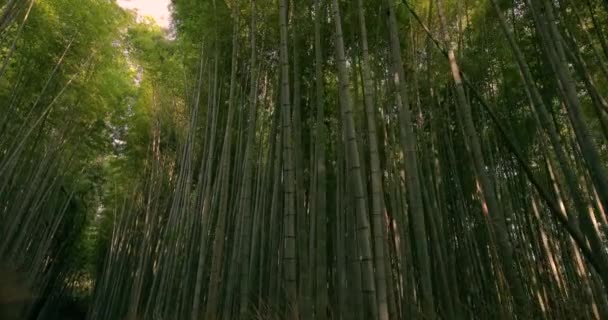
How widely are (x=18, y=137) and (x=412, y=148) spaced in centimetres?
497

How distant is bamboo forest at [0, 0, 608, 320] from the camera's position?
273 cm

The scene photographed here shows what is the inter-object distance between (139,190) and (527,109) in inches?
254

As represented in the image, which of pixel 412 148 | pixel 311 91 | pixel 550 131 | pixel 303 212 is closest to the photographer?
pixel 550 131

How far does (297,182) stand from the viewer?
3.76m

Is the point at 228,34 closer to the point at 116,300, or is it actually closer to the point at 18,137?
the point at 18,137

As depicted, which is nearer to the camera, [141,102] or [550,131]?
[550,131]

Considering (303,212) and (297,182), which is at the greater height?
(297,182)

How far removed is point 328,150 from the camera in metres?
5.65

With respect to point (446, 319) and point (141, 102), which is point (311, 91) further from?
point (141, 102)

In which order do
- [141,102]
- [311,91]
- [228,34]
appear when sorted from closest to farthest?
[311,91] → [228,34] → [141,102]

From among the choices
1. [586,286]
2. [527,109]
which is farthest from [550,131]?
[527,109]

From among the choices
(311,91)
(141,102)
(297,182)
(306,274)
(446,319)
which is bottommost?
(446,319)

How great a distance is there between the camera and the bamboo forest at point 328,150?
2.73 m

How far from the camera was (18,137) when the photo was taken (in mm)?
5578
